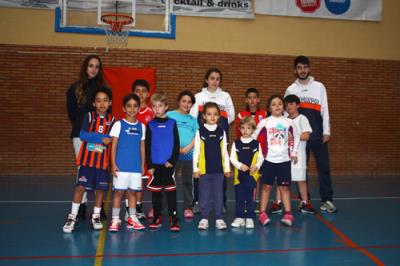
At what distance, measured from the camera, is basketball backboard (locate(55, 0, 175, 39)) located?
9.82 metres

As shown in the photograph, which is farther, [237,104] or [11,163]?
[237,104]

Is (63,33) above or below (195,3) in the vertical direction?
below

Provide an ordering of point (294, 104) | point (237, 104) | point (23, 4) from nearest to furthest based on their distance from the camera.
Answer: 1. point (294, 104)
2. point (23, 4)
3. point (237, 104)

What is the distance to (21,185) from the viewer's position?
852 centimetres

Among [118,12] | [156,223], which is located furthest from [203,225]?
[118,12]

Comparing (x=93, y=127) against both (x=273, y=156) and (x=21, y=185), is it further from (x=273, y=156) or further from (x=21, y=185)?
(x=21, y=185)

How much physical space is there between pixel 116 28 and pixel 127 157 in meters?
5.47

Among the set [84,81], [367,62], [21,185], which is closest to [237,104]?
[367,62]

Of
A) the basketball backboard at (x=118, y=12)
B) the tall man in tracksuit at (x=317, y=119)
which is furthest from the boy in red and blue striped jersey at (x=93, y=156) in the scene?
the basketball backboard at (x=118, y=12)

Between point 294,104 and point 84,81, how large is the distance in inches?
112

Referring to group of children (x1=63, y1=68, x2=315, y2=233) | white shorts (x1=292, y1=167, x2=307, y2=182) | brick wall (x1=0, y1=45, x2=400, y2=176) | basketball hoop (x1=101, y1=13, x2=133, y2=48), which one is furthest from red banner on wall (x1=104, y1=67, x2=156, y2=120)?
white shorts (x1=292, y1=167, x2=307, y2=182)

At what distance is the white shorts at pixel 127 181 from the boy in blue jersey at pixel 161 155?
14cm

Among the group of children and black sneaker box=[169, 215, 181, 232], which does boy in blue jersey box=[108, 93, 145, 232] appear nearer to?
the group of children

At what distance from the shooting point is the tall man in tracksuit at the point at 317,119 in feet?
20.5
